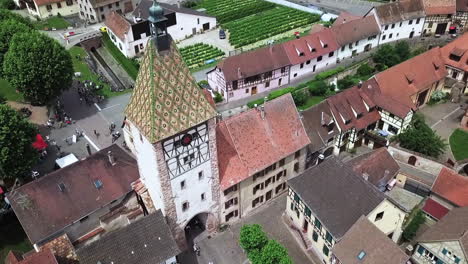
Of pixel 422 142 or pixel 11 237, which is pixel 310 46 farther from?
pixel 11 237

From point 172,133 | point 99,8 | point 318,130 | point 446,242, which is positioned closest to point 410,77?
point 318,130

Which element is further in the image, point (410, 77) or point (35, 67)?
point (410, 77)

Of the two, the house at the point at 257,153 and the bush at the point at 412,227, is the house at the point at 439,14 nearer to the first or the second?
the house at the point at 257,153

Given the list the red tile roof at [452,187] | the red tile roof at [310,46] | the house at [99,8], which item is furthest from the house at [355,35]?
the house at [99,8]

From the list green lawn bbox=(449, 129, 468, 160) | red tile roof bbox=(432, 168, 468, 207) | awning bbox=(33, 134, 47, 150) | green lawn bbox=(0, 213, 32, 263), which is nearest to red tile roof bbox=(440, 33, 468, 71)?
green lawn bbox=(449, 129, 468, 160)

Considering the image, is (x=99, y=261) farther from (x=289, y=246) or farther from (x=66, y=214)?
(x=289, y=246)
